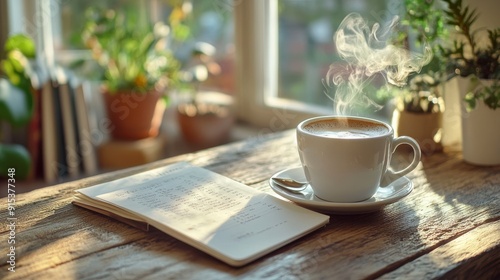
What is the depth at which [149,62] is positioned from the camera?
73.5 inches

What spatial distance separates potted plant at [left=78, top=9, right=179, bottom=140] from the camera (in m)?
1.80

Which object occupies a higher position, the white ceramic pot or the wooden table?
the white ceramic pot

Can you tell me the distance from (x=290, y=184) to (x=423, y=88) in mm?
368

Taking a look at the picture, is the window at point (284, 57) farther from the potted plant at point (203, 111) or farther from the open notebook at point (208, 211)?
the open notebook at point (208, 211)

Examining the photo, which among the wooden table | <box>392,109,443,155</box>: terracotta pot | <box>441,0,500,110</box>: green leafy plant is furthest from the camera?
<box>392,109,443,155</box>: terracotta pot

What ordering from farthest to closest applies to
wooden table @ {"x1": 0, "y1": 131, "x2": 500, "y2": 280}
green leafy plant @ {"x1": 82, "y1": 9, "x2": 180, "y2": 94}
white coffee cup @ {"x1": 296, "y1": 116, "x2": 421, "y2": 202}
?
green leafy plant @ {"x1": 82, "y1": 9, "x2": 180, "y2": 94} < white coffee cup @ {"x1": 296, "y1": 116, "x2": 421, "y2": 202} < wooden table @ {"x1": 0, "y1": 131, "x2": 500, "y2": 280}

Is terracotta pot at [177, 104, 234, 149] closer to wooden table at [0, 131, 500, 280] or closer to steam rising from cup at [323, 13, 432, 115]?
steam rising from cup at [323, 13, 432, 115]

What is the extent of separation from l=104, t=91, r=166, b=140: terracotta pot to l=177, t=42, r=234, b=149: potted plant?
8 centimetres

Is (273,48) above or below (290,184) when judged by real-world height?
above

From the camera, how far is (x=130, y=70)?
6.10 feet

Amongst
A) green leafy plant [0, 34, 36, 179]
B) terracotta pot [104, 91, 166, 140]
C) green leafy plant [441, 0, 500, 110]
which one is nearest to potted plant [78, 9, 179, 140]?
terracotta pot [104, 91, 166, 140]

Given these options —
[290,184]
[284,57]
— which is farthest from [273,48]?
[290,184]

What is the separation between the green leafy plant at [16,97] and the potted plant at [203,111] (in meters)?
0.43

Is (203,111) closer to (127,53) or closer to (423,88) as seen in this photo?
(127,53)
